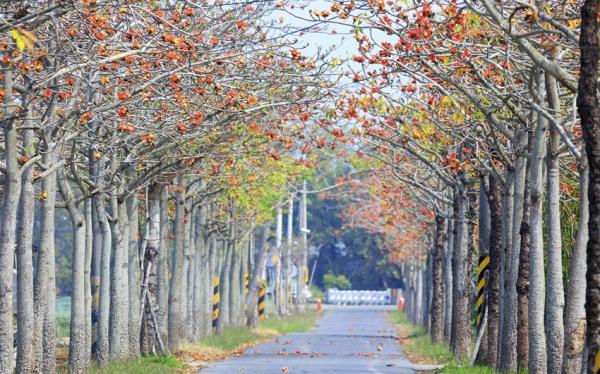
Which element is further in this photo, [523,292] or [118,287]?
[118,287]

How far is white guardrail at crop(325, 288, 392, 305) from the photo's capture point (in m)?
121

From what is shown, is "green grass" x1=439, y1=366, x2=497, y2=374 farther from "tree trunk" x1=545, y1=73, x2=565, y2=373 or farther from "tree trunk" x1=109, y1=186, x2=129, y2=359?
"tree trunk" x1=109, y1=186, x2=129, y2=359

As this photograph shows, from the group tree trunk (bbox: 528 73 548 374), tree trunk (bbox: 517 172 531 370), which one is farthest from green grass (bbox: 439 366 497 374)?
tree trunk (bbox: 528 73 548 374)

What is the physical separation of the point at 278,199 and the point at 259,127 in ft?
61.3

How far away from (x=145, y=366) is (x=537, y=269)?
25.8 ft

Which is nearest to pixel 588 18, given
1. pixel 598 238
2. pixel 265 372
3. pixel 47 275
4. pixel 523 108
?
pixel 598 238

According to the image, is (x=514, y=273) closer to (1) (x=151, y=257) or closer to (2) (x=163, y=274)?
(1) (x=151, y=257)

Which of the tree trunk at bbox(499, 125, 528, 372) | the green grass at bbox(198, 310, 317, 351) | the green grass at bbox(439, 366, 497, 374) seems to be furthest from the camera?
the green grass at bbox(198, 310, 317, 351)

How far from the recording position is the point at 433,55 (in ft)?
54.9

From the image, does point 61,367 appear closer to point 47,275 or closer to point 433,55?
point 47,275

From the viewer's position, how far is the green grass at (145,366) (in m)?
20.9

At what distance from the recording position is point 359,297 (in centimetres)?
12088

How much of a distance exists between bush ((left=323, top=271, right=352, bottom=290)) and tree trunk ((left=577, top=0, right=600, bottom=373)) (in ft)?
380

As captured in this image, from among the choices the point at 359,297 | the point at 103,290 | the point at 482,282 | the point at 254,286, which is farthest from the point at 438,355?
the point at 359,297
